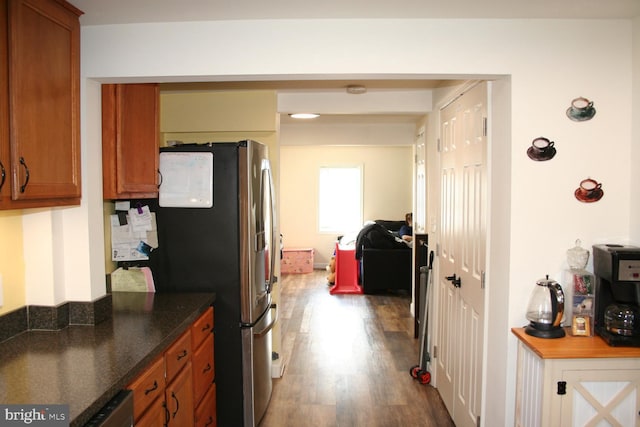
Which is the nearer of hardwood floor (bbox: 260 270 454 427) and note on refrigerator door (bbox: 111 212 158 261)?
note on refrigerator door (bbox: 111 212 158 261)

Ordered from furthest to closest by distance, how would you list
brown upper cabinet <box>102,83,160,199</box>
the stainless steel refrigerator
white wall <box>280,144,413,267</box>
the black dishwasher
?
white wall <box>280,144,413,267</box> < the stainless steel refrigerator < brown upper cabinet <box>102,83,160,199</box> < the black dishwasher

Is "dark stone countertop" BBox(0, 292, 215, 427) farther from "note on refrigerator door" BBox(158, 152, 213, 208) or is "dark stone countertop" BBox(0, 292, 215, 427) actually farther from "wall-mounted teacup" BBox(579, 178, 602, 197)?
"wall-mounted teacup" BBox(579, 178, 602, 197)

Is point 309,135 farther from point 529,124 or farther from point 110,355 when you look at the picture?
point 110,355

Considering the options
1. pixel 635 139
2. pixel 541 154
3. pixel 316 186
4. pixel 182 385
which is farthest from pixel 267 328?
pixel 316 186

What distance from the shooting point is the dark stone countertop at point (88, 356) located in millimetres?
1458

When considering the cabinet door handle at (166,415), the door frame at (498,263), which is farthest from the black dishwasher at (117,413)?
the door frame at (498,263)

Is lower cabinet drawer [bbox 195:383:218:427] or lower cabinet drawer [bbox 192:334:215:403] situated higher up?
lower cabinet drawer [bbox 192:334:215:403]

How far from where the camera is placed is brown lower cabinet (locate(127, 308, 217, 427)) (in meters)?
1.83

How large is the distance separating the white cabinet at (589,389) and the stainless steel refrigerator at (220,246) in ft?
5.45

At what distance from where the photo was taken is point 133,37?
224cm

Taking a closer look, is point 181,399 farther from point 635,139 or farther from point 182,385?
point 635,139

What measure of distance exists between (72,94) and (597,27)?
92.1 inches

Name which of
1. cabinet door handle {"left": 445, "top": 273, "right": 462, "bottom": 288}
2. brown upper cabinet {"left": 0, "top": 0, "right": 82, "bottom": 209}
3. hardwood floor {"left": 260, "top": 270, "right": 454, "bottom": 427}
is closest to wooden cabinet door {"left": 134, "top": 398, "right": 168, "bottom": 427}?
brown upper cabinet {"left": 0, "top": 0, "right": 82, "bottom": 209}

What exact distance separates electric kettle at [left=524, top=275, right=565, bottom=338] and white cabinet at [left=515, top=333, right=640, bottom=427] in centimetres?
10
